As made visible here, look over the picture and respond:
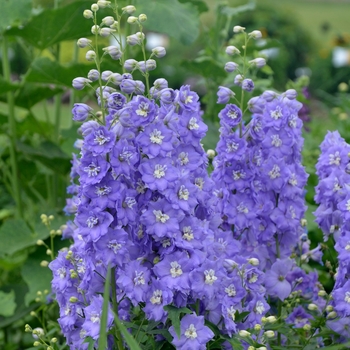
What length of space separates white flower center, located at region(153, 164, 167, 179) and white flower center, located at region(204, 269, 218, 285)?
0.20 m

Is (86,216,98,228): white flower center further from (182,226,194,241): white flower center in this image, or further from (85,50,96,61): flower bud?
(85,50,96,61): flower bud

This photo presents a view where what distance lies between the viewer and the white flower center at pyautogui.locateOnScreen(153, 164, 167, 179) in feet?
3.89

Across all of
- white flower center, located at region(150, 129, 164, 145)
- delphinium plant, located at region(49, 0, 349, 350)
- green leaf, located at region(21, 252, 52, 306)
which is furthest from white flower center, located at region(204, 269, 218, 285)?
green leaf, located at region(21, 252, 52, 306)

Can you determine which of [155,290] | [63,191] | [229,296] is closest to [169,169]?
[155,290]

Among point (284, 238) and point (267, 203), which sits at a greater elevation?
point (267, 203)

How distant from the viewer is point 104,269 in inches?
49.8

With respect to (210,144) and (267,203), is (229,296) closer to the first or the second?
(267,203)

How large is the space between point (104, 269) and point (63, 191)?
1396 mm

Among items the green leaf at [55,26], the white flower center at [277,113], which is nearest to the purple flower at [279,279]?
the white flower center at [277,113]

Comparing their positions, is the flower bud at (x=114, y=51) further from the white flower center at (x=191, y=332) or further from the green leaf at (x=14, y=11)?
the green leaf at (x=14, y=11)

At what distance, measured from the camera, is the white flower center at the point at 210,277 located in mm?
1237

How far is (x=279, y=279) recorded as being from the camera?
1554mm

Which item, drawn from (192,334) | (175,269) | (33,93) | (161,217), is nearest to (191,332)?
(192,334)

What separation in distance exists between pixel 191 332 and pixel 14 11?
1.31 metres
